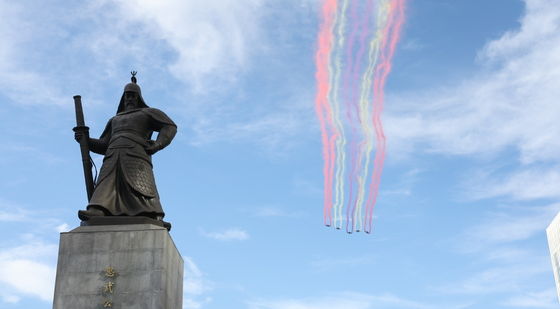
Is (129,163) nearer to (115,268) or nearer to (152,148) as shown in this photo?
(152,148)

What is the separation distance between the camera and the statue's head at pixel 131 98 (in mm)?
17453

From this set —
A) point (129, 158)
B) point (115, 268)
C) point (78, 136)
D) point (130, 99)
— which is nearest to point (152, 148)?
point (129, 158)

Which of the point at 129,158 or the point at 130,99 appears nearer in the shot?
the point at 129,158

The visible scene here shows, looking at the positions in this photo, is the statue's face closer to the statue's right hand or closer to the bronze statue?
the bronze statue

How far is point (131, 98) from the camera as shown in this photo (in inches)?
688

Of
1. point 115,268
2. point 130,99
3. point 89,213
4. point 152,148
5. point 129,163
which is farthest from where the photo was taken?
point 130,99

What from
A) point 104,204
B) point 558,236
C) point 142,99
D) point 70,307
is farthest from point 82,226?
point 558,236

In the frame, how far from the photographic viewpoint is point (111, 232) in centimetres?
1489

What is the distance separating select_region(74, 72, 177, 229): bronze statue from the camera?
1566 cm

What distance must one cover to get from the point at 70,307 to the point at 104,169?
3.35 metres

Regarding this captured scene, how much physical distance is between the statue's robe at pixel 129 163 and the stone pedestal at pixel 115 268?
712 millimetres

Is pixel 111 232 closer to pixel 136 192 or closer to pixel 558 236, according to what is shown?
pixel 136 192

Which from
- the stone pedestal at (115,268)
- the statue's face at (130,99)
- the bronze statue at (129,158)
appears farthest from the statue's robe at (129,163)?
the stone pedestal at (115,268)

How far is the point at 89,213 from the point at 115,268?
155 centimetres
